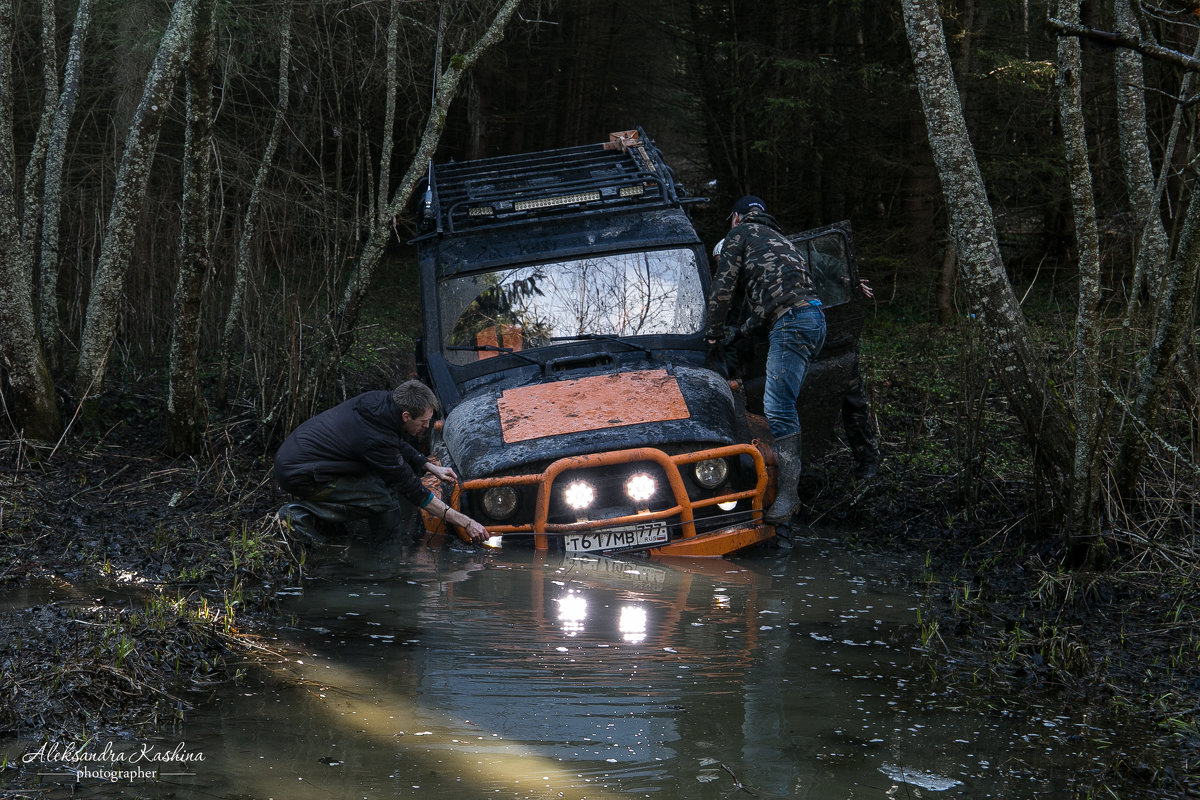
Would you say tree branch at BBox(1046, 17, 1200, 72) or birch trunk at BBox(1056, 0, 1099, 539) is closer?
tree branch at BBox(1046, 17, 1200, 72)

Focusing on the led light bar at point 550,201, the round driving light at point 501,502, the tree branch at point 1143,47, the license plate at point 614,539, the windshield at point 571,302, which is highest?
the led light bar at point 550,201

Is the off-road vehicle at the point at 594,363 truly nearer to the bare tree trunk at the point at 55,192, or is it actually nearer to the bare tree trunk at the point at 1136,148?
the bare tree trunk at the point at 1136,148

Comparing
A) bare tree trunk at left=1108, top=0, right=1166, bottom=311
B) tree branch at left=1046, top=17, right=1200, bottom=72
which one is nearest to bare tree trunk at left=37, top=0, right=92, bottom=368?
bare tree trunk at left=1108, top=0, right=1166, bottom=311

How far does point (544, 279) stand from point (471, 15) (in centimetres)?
612

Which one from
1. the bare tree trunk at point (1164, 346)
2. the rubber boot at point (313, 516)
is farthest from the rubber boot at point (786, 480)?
the rubber boot at point (313, 516)

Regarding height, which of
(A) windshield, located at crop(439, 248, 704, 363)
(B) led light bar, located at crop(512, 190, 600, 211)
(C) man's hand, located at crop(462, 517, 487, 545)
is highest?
(B) led light bar, located at crop(512, 190, 600, 211)

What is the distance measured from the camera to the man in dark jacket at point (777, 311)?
6513mm

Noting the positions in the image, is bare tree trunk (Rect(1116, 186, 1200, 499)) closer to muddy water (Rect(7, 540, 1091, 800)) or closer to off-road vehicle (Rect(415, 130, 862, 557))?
Result: muddy water (Rect(7, 540, 1091, 800))

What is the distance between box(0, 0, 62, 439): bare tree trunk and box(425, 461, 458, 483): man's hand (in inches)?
125

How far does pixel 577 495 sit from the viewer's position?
19.0 feet

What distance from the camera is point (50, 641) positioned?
416 cm

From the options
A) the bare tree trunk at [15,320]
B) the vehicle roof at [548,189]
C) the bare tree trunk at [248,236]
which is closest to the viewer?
the bare tree trunk at [15,320]

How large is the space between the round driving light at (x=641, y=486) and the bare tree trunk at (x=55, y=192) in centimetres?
487

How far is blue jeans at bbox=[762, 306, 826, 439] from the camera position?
21.4 ft
